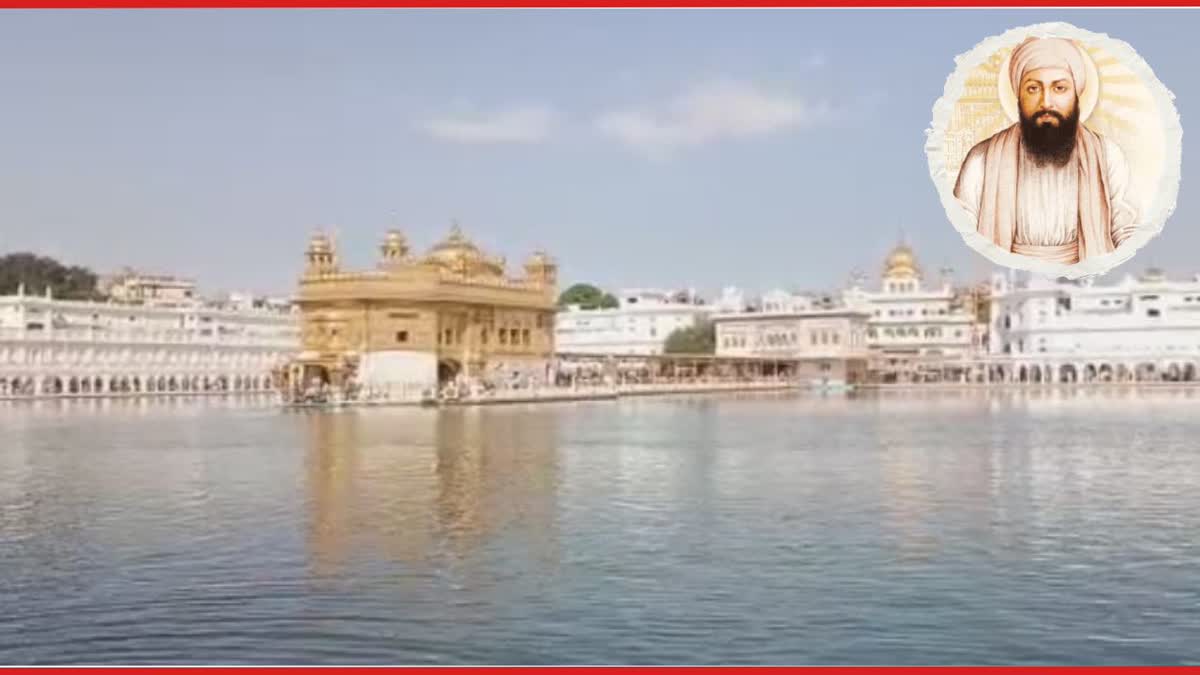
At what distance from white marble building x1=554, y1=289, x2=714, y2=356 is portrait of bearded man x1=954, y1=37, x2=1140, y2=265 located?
1593 inches

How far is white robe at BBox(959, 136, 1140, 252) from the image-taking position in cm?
1023

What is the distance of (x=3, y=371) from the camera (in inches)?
1288

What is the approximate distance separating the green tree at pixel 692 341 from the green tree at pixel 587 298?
747 cm

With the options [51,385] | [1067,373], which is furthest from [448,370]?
[1067,373]

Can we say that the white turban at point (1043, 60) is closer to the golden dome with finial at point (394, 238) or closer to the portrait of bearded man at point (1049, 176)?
the portrait of bearded man at point (1049, 176)

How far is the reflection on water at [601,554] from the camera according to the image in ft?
17.7

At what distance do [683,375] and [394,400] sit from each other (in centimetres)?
2034

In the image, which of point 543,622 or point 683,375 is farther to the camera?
point 683,375

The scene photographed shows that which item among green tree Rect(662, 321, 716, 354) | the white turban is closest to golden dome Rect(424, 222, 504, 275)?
green tree Rect(662, 321, 716, 354)

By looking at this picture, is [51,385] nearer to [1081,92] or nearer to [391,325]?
[391,325]

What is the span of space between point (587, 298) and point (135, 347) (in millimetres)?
23644

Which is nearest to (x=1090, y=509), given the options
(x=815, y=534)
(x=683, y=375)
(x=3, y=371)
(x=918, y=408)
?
(x=815, y=534)

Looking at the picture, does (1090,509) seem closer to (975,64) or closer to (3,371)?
(975,64)

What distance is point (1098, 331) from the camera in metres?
40.5
